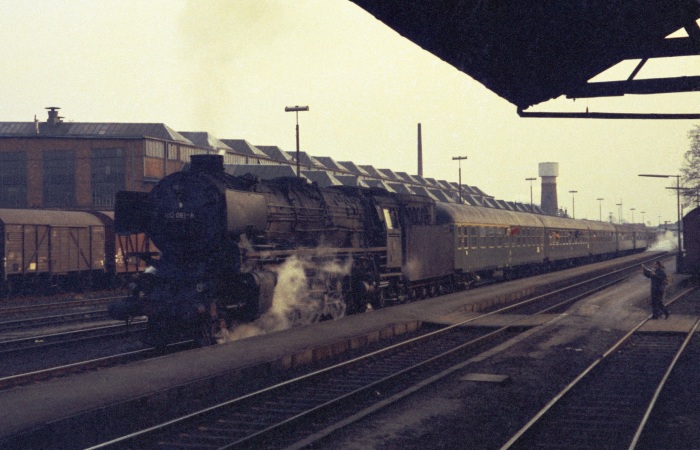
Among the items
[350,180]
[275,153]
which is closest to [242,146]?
[275,153]

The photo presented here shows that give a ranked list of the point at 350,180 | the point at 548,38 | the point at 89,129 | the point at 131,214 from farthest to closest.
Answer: the point at 350,180, the point at 89,129, the point at 131,214, the point at 548,38

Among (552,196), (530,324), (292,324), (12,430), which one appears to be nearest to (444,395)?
(12,430)

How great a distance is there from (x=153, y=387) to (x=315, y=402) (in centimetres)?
209

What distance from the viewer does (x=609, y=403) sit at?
9.62m

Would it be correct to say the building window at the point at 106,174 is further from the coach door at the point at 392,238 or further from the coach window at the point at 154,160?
the coach door at the point at 392,238

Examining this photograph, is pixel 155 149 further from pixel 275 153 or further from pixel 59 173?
pixel 275 153

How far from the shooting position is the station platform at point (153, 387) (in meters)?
7.85

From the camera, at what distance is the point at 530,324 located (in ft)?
57.5

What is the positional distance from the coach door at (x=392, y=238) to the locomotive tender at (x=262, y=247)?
0.03 metres

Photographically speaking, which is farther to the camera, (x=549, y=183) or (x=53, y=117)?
(x=549, y=183)

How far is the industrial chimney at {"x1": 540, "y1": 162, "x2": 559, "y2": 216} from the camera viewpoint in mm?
130000

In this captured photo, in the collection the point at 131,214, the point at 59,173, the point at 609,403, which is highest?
the point at 59,173

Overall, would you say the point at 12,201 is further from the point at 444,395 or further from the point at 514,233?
the point at 444,395

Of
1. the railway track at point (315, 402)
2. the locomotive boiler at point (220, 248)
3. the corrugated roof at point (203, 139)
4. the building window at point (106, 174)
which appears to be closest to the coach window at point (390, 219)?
the locomotive boiler at point (220, 248)
